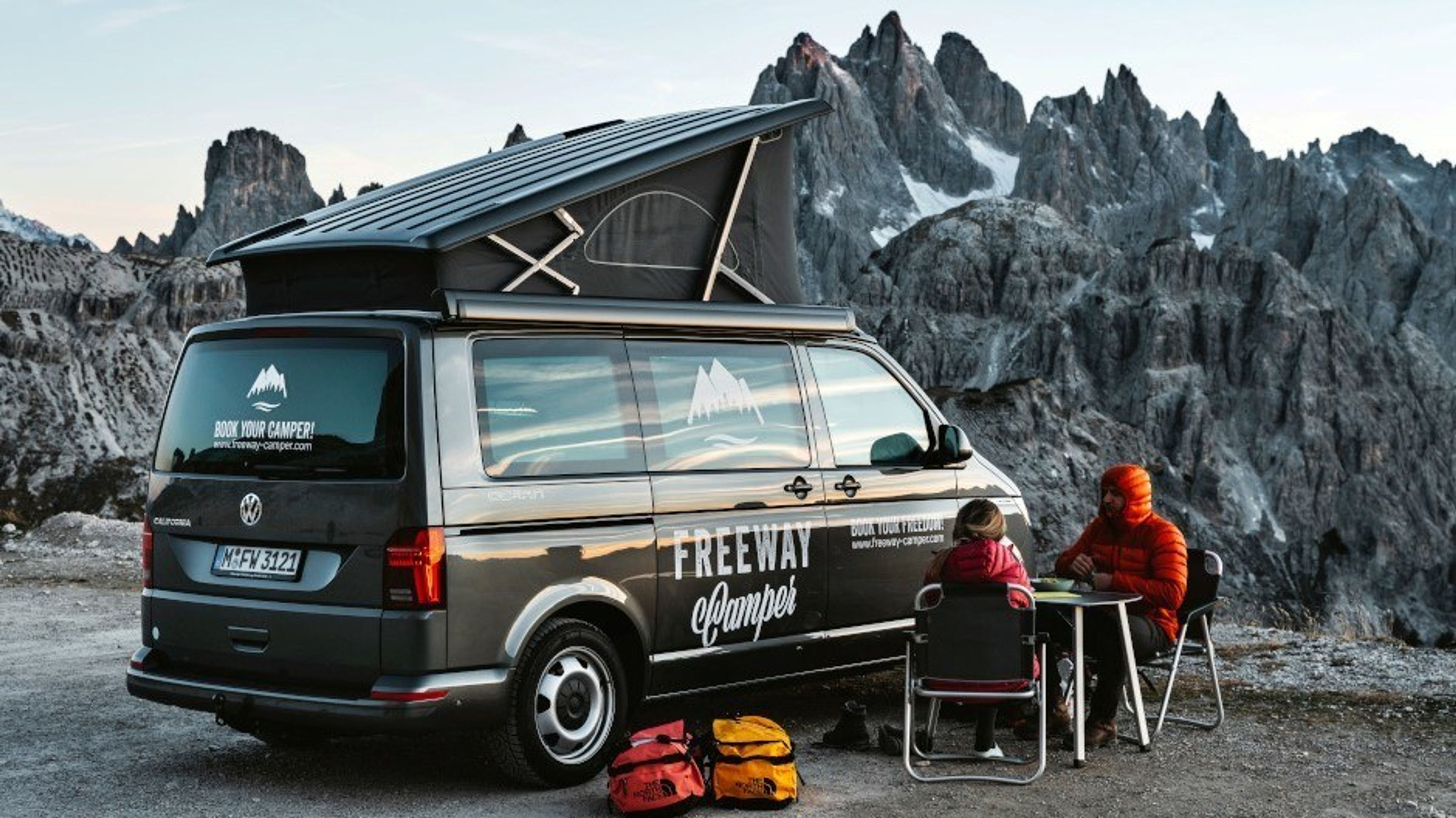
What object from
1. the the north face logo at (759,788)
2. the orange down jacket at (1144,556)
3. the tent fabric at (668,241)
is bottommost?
the the north face logo at (759,788)

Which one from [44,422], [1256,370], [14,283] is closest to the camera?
[44,422]

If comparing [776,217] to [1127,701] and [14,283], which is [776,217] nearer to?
[1127,701]

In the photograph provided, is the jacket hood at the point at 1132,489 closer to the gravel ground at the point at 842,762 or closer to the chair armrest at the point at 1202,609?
the chair armrest at the point at 1202,609

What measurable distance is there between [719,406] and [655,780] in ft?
6.77

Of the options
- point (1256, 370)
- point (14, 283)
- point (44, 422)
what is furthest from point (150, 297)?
point (1256, 370)

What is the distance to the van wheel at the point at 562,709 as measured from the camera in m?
6.38

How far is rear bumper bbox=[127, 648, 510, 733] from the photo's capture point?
237 inches

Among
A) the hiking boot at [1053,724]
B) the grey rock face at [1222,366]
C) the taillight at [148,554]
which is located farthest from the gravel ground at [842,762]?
the grey rock face at [1222,366]

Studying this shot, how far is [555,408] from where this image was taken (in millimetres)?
6699

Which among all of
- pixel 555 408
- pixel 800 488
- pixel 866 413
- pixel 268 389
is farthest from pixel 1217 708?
pixel 268 389

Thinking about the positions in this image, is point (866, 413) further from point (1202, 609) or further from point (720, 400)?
point (1202, 609)

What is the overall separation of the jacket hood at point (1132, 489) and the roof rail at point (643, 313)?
160cm

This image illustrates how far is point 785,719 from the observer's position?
8.35 meters

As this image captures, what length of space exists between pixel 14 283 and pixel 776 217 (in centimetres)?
8413
